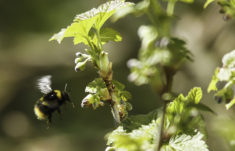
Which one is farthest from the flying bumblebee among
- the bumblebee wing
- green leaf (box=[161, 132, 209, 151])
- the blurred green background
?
the blurred green background

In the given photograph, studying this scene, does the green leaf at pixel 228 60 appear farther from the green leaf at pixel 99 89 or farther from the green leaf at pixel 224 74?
the green leaf at pixel 99 89

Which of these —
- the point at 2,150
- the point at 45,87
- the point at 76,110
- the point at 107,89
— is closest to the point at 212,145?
the point at 76,110

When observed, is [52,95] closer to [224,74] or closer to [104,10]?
[104,10]

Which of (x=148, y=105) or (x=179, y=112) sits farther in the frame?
(x=148, y=105)

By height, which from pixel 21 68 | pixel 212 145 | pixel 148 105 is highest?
pixel 21 68

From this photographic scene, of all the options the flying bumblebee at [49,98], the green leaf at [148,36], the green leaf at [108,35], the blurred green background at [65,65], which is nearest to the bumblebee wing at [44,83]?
the flying bumblebee at [49,98]

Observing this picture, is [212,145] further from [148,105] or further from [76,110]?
[76,110]
